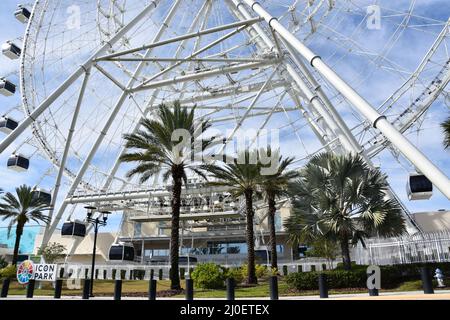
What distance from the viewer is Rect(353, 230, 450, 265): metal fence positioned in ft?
58.9

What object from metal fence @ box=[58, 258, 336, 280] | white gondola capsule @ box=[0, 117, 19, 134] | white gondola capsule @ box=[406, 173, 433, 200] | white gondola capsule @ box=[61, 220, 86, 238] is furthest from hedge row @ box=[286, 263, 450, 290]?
white gondola capsule @ box=[0, 117, 19, 134]

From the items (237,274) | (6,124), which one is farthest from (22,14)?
(237,274)

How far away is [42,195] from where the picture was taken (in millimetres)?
33469

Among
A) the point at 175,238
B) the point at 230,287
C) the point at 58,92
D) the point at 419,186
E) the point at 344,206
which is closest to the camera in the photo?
the point at 230,287

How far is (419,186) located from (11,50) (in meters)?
34.2

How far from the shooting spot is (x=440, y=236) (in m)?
18.2

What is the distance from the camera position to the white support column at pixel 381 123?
40.3ft

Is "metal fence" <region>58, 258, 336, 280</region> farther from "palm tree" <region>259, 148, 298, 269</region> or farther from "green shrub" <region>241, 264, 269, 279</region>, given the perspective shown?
"palm tree" <region>259, 148, 298, 269</region>

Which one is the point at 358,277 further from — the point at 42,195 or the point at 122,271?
the point at 42,195

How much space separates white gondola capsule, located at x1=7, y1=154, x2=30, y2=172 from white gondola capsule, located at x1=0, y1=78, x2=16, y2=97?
552 cm

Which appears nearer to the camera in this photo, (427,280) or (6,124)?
(427,280)

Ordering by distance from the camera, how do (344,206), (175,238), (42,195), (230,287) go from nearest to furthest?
(230,287) → (344,206) → (175,238) → (42,195)

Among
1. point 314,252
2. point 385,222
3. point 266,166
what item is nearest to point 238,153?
point 266,166

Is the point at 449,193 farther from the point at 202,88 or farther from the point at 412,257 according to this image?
the point at 202,88
